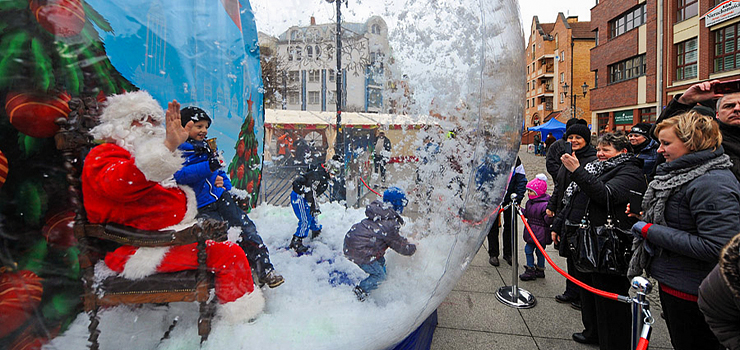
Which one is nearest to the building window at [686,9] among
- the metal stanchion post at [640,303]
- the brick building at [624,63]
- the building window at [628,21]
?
the brick building at [624,63]

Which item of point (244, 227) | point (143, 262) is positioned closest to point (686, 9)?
point (244, 227)

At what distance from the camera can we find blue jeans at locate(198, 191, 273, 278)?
2.06m

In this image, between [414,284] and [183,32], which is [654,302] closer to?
[414,284]

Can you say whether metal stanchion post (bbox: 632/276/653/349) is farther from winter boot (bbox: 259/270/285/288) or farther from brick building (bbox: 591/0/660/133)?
brick building (bbox: 591/0/660/133)

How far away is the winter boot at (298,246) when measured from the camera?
95.7 inches

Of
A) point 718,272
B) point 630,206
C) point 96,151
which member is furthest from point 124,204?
point 630,206

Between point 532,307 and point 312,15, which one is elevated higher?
point 312,15

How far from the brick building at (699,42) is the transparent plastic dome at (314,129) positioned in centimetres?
1677

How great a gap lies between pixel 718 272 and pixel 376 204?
1402 mm

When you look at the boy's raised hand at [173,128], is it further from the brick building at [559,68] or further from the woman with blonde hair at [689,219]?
the brick building at [559,68]

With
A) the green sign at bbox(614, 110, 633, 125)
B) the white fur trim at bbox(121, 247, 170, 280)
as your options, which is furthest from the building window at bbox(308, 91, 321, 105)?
the green sign at bbox(614, 110, 633, 125)

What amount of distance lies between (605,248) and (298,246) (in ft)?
6.64

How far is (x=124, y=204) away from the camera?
1.57 m

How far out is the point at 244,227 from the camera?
2.29 metres
